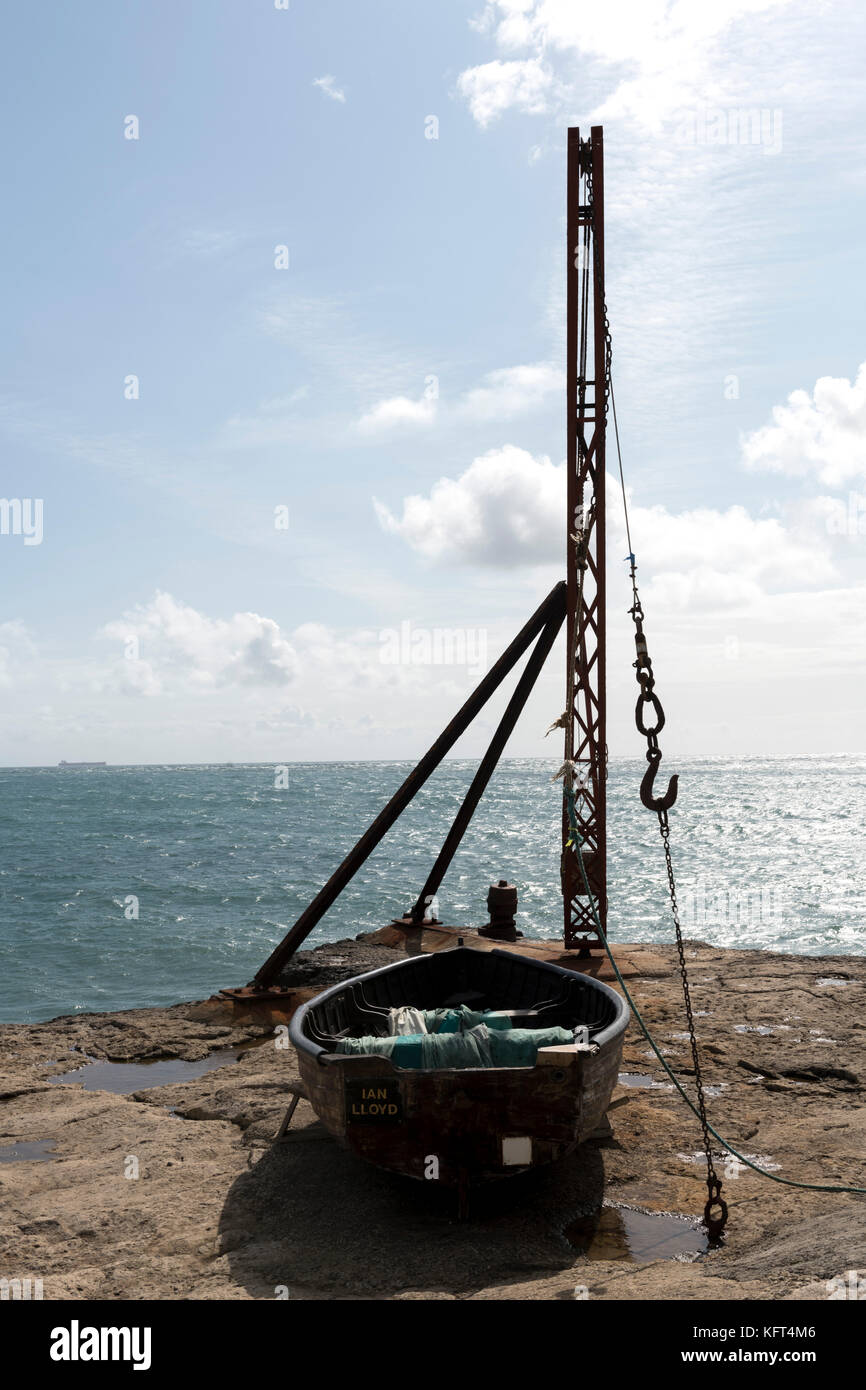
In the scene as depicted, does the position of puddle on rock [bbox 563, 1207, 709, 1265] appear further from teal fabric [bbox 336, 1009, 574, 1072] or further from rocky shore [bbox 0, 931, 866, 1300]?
teal fabric [bbox 336, 1009, 574, 1072]

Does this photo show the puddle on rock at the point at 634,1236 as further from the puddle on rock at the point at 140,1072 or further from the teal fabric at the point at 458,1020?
the puddle on rock at the point at 140,1072

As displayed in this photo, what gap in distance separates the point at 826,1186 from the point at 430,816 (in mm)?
73722

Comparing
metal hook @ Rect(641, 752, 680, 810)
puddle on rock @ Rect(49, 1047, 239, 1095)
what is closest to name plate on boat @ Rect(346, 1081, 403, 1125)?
metal hook @ Rect(641, 752, 680, 810)

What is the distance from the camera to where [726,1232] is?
689cm

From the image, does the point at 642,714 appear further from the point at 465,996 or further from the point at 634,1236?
the point at 465,996

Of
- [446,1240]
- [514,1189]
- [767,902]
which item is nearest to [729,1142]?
[514,1189]

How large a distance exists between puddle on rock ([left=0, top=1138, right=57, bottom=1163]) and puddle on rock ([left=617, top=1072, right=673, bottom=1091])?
590cm

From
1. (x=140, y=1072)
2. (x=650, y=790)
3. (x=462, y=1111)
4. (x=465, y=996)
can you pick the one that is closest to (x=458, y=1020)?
(x=462, y=1111)

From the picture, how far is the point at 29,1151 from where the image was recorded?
30.6 ft

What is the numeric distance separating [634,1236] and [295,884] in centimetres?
3356

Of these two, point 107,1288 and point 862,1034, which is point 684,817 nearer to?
point 862,1034

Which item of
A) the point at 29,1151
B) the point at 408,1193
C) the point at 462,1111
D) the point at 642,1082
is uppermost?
the point at 462,1111

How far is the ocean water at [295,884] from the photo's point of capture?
2542 cm

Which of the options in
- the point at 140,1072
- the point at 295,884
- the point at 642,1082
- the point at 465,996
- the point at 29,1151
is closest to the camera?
the point at 29,1151
